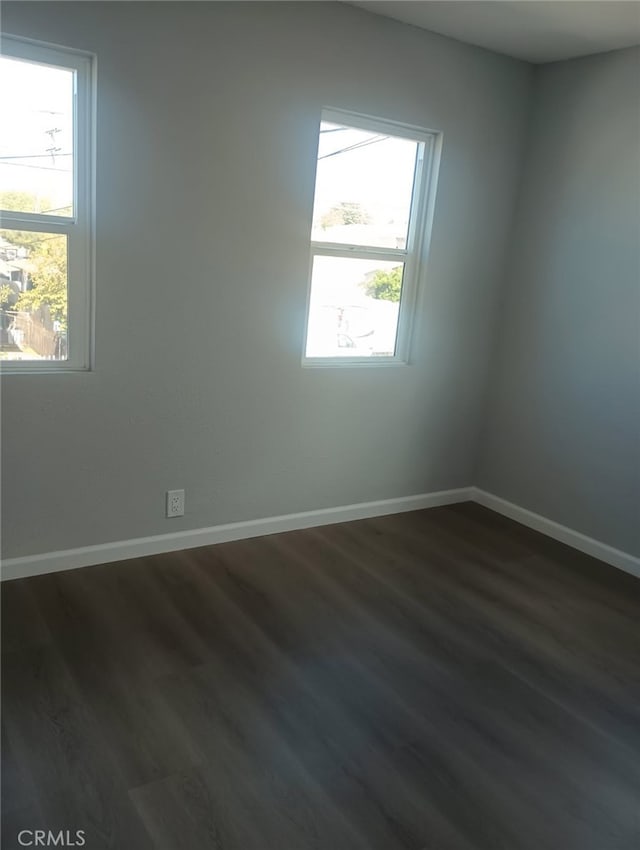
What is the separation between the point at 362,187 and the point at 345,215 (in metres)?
0.18

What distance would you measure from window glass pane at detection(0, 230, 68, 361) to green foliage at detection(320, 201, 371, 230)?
4.26ft

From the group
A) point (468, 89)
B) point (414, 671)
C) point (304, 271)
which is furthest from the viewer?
point (468, 89)

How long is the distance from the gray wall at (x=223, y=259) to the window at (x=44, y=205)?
81 millimetres

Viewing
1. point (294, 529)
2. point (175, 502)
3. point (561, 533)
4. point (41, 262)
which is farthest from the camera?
A: point (561, 533)

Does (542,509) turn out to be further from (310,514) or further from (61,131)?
(61,131)

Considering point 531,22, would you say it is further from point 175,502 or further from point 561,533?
point 175,502

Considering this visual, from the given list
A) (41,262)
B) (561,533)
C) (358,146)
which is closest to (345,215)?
(358,146)

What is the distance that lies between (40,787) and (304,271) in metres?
2.40

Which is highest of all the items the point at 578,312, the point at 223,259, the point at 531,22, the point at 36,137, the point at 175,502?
the point at 531,22

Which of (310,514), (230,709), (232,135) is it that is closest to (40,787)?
(230,709)

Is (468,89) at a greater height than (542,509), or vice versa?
(468,89)

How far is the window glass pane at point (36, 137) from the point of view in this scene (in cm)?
249

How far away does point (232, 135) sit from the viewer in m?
2.91

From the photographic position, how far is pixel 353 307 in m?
3.57
